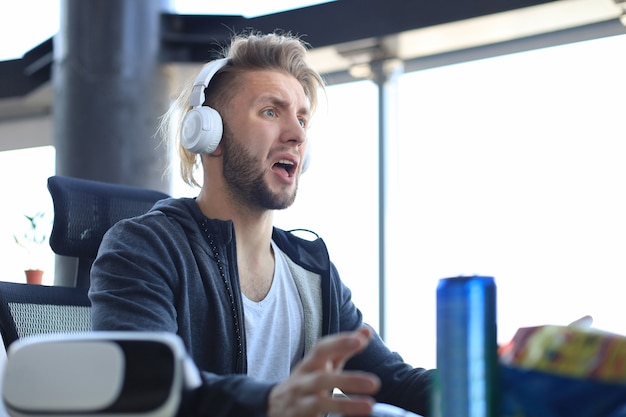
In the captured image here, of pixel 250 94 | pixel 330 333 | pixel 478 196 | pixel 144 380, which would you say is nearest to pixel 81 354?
pixel 144 380

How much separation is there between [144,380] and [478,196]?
3.22 m

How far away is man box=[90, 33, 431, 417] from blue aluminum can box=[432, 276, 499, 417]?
0.58 metres

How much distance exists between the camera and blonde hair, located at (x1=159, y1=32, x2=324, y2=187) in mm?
2043

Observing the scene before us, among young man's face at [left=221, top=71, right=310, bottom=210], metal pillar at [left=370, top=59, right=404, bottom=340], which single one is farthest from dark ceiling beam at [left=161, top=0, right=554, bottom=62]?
young man's face at [left=221, top=71, right=310, bottom=210]

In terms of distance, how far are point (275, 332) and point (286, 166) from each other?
1.34 ft

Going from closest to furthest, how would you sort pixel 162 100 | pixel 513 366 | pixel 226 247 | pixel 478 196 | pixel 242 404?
pixel 513 366 → pixel 242 404 → pixel 226 247 → pixel 478 196 → pixel 162 100

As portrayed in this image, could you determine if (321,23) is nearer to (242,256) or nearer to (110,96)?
(110,96)

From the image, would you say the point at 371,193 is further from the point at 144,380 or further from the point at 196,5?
the point at 144,380

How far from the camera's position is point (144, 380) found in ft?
2.57

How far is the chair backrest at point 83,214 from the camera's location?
6.03 feet

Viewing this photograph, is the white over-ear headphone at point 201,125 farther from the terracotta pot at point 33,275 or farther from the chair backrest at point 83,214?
the terracotta pot at point 33,275

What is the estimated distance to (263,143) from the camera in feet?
6.33

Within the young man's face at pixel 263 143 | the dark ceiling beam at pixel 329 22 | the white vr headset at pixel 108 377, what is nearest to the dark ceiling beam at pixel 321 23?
the dark ceiling beam at pixel 329 22

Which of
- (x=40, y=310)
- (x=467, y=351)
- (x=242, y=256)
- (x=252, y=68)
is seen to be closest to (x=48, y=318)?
(x=40, y=310)
